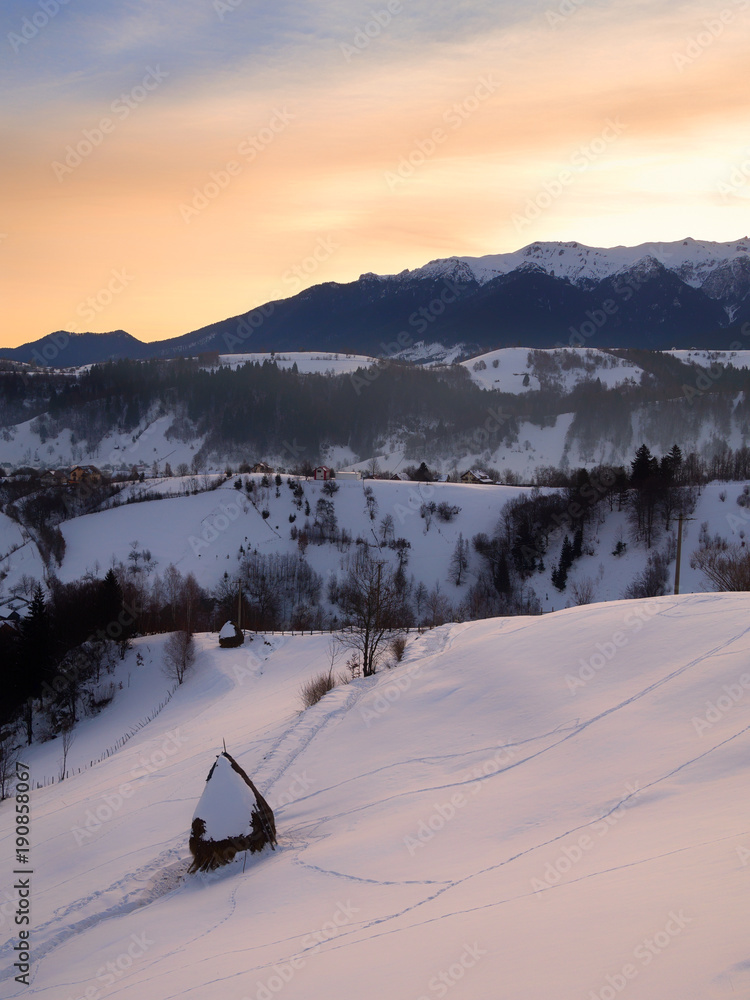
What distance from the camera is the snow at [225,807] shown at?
1186 centimetres

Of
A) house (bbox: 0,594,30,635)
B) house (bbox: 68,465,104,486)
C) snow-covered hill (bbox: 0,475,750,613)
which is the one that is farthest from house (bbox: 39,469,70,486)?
house (bbox: 0,594,30,635)

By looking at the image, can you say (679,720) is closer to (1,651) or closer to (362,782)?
(362,782)

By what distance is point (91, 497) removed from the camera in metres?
87.8

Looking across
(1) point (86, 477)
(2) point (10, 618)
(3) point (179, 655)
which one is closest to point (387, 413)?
(1) point (86, 477)

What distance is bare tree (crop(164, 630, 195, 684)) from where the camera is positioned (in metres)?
37.5

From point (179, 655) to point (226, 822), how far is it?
2803 cm

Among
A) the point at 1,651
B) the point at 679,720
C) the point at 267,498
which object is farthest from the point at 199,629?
the point at 679,720

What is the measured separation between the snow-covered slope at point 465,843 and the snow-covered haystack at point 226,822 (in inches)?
13.0

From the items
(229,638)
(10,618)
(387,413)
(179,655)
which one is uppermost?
(387,413)

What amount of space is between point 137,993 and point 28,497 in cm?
9268

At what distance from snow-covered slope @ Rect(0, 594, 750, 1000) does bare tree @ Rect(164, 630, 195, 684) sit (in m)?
16.2

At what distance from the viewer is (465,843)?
10086 mm

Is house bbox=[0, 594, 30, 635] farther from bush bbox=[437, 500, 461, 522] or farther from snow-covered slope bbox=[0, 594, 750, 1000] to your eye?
bush bbox=[437, 500, 461, 522]

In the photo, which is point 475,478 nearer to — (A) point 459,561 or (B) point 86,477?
(A) point 459,561
